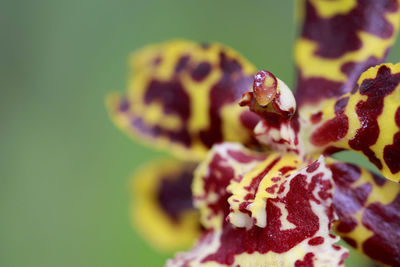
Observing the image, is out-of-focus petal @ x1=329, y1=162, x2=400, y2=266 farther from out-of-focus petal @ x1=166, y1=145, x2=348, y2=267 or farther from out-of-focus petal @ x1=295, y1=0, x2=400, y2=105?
out-of-focus petal @ x1=295, y1=0, x2=400, y2=105

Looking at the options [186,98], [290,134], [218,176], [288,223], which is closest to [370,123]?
[290,134]

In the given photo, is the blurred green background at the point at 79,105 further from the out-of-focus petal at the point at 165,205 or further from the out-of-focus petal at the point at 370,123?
the out-of-focus petal at the point at 370,123

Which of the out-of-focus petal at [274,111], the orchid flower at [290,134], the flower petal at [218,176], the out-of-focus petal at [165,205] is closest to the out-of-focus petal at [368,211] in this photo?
the orchid flower at [290,134]

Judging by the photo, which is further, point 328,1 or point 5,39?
point 5,39

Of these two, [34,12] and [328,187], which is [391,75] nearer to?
[328,187]

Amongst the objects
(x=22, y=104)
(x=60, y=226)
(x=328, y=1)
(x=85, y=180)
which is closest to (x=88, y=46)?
(x=22, y=104)
